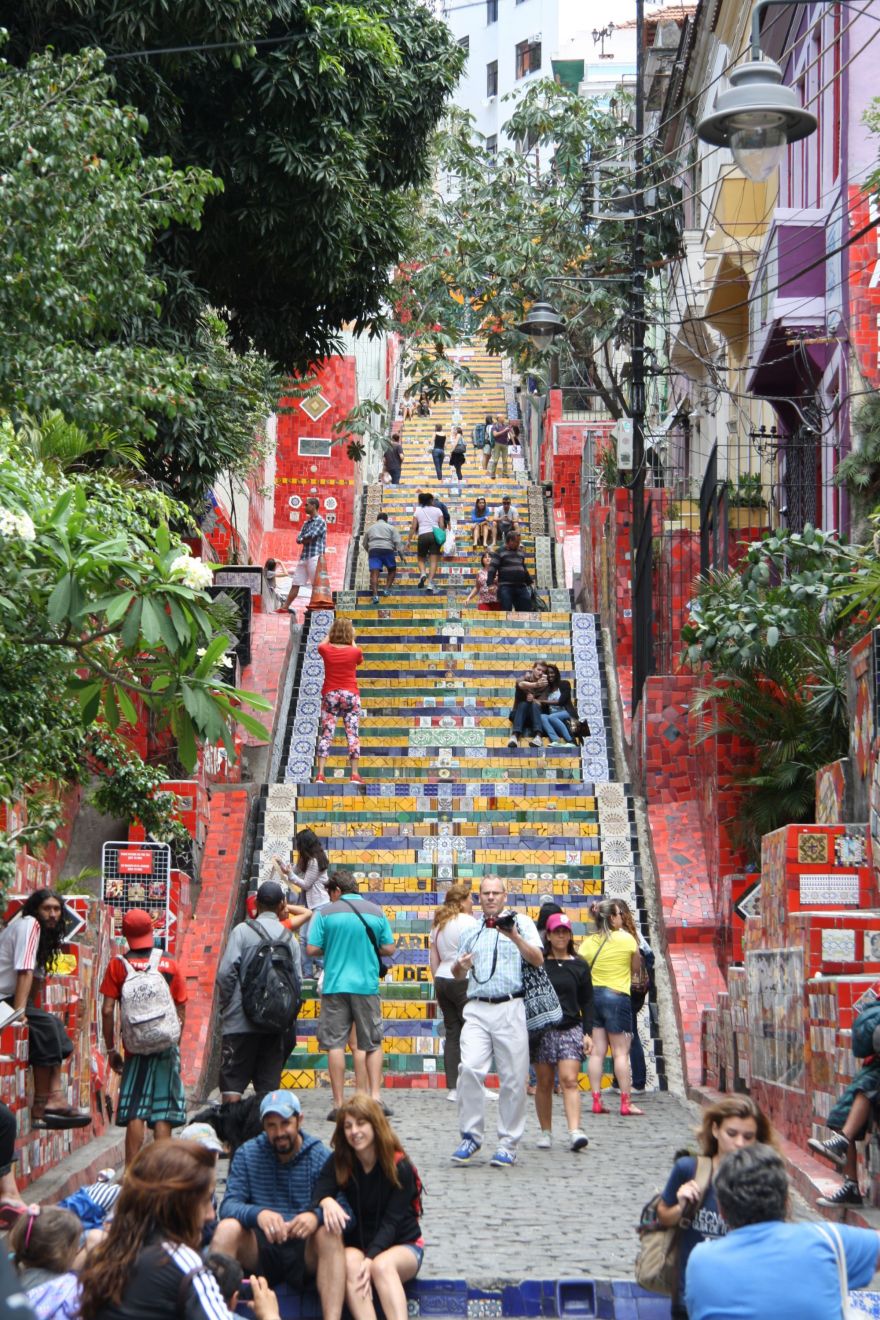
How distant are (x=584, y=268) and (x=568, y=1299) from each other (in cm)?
2329

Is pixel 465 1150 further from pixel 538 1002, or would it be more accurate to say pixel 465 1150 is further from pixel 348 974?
pixel 348 974

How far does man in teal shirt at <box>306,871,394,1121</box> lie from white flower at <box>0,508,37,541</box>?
19.2 feet

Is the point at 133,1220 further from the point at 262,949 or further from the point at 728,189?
the point at 728,189

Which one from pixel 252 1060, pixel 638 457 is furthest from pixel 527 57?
pixel 252 1060

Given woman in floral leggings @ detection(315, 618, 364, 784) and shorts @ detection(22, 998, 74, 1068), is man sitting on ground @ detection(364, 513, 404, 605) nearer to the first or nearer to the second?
woman in floral leggings @ detection(315, 618, 364, 784)

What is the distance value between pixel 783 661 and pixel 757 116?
332 inches

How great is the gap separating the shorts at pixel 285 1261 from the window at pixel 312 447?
96.6 feet

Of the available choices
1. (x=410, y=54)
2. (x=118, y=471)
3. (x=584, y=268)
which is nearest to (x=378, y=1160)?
(x=118, y=471)

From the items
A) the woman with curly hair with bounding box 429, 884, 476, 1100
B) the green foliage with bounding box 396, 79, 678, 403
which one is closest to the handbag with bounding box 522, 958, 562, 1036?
the woman with curly hair with bounding box 429, 884, 476, 1100

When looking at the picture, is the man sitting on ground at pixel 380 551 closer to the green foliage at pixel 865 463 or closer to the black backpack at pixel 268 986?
the green foliage at pixel 865 463

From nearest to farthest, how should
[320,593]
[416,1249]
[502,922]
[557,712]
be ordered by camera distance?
1. [416,1249]
2. [502,922]
3. [557,712]
4. [320,593]

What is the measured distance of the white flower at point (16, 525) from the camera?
26.3 ft

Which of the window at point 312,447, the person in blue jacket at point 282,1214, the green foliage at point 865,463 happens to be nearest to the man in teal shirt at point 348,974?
the person in blue jacket at point 282,1214

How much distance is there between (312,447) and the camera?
3722 cm
